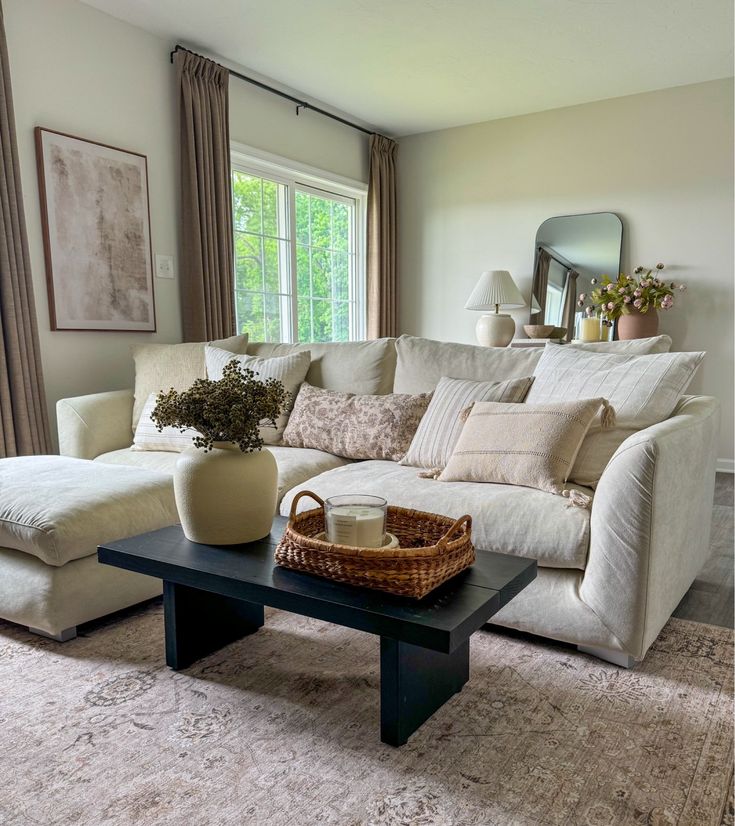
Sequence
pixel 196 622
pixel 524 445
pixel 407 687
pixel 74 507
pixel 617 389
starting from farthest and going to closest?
pixel 617 389
pixel 524 445
pixel 74 507
pixel 196 622
pixel 407 687

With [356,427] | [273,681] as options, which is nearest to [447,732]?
[273,681]

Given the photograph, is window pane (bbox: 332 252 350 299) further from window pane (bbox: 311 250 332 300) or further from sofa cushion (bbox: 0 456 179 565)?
sofa cushion (bbox: 0 456 179 565)

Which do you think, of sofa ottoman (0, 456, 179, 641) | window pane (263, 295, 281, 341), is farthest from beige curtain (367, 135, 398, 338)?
sofa ottoman (0, 456, 179, 641)

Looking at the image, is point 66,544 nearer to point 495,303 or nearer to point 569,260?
point 495,303

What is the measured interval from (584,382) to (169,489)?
142 cm

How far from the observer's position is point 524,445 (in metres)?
2.05

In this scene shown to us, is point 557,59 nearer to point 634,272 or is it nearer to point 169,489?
point 634,272

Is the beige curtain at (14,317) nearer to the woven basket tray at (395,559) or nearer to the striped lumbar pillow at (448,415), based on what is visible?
the striped lumbar pillow at (448,415)

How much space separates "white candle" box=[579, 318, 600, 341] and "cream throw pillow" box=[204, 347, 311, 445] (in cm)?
221

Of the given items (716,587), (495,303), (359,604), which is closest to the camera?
(359,604)

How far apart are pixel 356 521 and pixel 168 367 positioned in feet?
6.69

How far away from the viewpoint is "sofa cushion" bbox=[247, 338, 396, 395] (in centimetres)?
293

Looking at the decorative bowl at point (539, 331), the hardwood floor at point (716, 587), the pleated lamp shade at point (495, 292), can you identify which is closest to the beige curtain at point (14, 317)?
the hardwood floor at point (716, 587)

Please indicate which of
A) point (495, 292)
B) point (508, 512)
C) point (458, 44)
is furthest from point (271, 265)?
point (508, 512)
